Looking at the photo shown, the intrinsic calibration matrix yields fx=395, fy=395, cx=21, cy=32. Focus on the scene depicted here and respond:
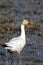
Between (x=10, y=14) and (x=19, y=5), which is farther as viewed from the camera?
(x=19, y=5)

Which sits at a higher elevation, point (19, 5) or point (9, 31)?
point (19, 5)

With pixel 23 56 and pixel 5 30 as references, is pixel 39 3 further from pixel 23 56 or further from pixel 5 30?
pixel 23 56

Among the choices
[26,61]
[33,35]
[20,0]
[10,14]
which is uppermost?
[20,0]

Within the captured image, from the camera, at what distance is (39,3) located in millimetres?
18516

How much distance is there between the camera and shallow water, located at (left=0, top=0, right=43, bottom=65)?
10.3 meters

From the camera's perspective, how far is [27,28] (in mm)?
13891

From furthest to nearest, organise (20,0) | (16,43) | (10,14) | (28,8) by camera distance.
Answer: (20,0) < (28,8) < (10,14) < (16,43)

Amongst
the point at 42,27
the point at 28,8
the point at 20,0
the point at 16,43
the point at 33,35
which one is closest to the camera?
the point at 16,43

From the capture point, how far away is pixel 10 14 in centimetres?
1636

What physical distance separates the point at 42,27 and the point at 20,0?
5.70m

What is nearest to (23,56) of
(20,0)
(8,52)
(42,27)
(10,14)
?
(8,52)

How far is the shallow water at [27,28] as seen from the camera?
10266 millimetres

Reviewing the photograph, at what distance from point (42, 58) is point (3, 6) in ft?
26.0

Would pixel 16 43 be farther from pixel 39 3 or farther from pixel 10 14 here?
pixel 39 3
